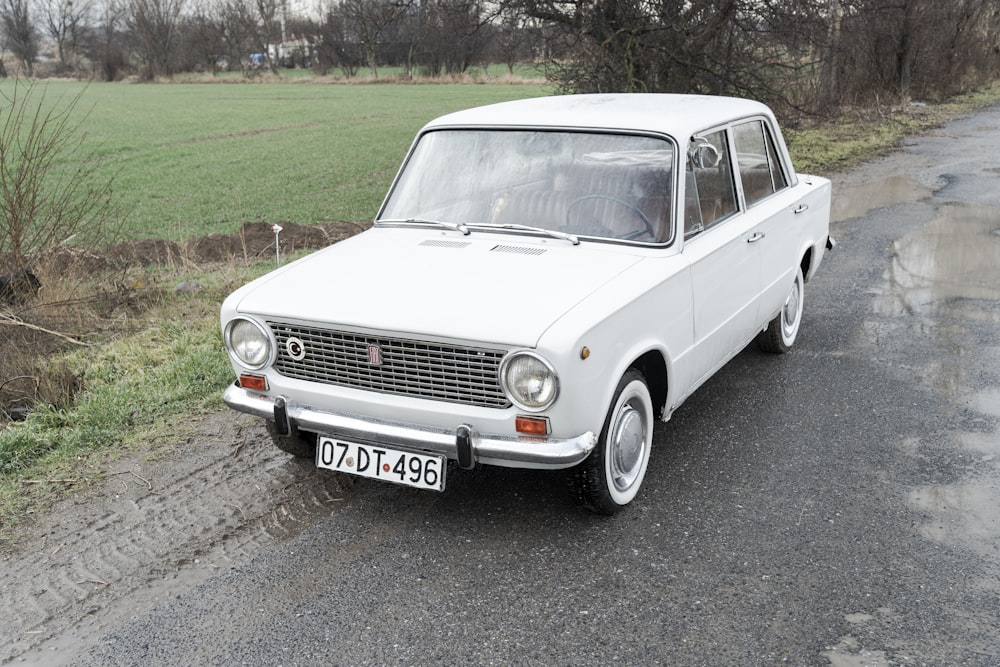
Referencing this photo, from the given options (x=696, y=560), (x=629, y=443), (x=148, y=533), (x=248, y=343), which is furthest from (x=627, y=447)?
(x=148, y=533)

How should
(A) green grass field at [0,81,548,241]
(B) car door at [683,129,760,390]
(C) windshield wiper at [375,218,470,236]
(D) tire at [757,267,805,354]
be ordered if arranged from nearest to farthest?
1. (B) car door at [683,129,760,390]
2. (C) windshield wiper at [375,218,470,236]
3. (D) tire at [757,267,805,354]
4. (A) green grass field at [0,81,548,241]

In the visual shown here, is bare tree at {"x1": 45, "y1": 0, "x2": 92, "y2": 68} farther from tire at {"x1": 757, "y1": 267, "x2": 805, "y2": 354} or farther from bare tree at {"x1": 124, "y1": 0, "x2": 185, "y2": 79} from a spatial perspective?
tire at {"x1": 757, "y1": 267, "x2": 805, "y2": 354}

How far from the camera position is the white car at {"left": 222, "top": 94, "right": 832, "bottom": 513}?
3.59 meters

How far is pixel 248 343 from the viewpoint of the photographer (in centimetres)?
407

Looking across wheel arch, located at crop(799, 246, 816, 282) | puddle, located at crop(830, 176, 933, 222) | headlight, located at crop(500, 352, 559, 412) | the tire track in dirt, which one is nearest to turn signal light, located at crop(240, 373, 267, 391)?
the tire track in dirt

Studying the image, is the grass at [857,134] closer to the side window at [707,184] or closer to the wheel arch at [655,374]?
the side window at [707,184]

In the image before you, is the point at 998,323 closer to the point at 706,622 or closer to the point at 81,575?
the point at 706,622

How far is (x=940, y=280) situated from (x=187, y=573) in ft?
22.4

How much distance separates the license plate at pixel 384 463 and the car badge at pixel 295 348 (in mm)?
376

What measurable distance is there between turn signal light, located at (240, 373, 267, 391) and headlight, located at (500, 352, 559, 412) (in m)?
1.20

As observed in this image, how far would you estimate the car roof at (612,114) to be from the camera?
473 cm

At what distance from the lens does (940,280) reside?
7965mm

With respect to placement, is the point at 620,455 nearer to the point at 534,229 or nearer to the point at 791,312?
the point at 534,229

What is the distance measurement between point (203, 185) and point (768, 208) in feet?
49.3
